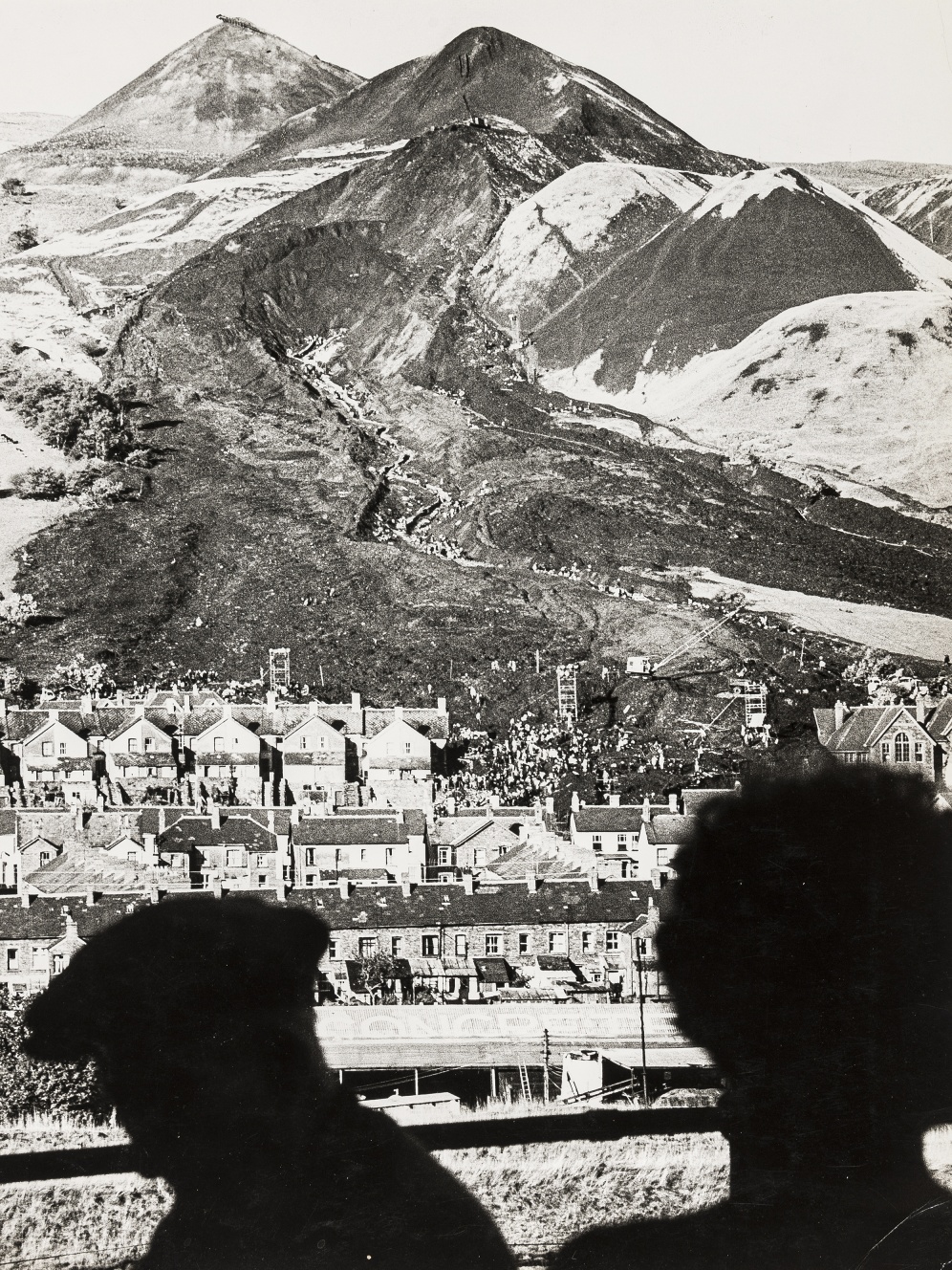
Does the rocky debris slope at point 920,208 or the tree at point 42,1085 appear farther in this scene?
the rocky debris slope at point 920,208

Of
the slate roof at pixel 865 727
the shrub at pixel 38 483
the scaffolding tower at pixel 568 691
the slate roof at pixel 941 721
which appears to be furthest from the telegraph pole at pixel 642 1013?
the shrub at pixel 38 483

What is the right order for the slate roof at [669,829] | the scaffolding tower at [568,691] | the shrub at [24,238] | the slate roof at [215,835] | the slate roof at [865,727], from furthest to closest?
the shrub at [24,238]
the scaffolding tower at [568,691]
the slate roof at [865,727]
the slate roof at [669,829]
the slate roof at [215,835]

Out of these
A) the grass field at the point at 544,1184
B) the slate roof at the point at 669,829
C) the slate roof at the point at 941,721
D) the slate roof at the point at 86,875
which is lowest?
the grass field at the point at 544,1184

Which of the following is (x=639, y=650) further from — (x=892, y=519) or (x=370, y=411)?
(x=370, y=411)

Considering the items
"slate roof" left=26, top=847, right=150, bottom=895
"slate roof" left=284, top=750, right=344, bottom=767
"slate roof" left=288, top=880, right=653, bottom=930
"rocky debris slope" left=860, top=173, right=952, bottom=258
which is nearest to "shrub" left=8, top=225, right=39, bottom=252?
"rocky debris slope" left=860, top=173, right=952, bottom=258

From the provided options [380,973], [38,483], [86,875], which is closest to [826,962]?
[380,973]

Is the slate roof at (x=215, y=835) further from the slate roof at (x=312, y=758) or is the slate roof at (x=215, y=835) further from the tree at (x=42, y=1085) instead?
the tree at (x=42, y=1085)

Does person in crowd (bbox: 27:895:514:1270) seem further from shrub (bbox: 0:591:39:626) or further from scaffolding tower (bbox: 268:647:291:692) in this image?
shrub (bbox: 0:591:39:626)

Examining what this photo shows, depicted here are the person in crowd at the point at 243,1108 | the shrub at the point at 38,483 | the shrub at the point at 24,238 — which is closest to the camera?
the person in crowd at the point at 243,1108
